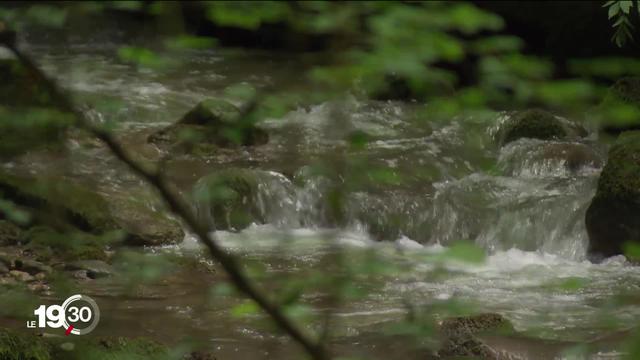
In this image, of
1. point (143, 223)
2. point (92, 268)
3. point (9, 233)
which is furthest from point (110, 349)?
point (143, 223)

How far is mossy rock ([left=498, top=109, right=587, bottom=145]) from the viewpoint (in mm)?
9969

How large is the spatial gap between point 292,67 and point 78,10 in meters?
0.38

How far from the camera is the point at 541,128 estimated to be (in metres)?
10.2

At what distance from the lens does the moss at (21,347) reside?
398 cm

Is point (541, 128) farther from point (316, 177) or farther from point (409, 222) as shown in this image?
point (316, 177)

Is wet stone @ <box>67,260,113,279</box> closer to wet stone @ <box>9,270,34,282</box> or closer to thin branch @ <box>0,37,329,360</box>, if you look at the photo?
wet stone @ <box>9,270,34,282</box>

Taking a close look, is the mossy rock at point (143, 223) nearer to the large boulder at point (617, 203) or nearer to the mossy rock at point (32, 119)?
the large boulder at point (617, 203)

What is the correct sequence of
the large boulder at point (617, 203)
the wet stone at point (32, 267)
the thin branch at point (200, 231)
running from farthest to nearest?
the large boulder at point (617, 203) → the wet stone at point (32, 267) → the thin branch at point (200, 231)

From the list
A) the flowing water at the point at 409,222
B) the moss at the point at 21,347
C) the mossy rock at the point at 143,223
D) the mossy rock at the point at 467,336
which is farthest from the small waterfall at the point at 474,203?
the moss at the point at 21,347

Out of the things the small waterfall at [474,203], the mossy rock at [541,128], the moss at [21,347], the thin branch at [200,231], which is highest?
the thin branch at [200,231]

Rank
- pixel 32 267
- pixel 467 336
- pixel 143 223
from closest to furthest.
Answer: pixel 467 336, pixel 32 267, pixel 143 223

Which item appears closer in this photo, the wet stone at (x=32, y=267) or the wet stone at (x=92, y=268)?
the wet stone at (x=32, y=267)

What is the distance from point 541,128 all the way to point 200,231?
899 cm

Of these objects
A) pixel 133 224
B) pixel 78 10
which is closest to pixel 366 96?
pixel 78 10
